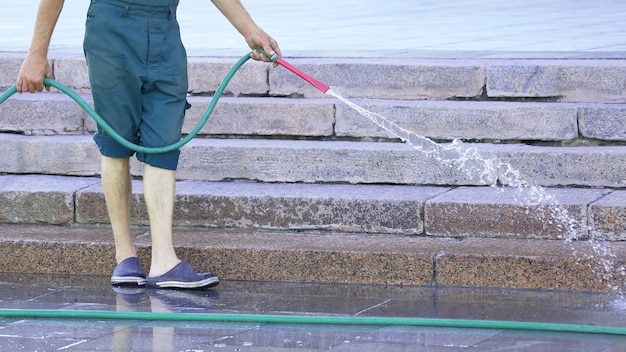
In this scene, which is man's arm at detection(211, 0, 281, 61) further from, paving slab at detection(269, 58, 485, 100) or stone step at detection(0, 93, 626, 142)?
paving slab at detection(269, 58, 485, 100)

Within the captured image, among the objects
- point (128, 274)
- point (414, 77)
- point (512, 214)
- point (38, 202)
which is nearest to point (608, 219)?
point (512, 214)

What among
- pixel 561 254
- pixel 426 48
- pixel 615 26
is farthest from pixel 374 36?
pixel 561 254

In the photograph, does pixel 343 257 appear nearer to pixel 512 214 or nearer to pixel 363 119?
pixel 512 214

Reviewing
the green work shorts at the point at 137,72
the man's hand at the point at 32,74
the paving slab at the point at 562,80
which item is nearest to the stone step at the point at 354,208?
the green work shorts at the point at 137,72

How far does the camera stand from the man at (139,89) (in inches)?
201

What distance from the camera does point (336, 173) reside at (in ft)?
20.1

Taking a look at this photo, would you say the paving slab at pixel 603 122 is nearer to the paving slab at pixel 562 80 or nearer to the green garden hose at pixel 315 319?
the paving slab at pixel 562 80

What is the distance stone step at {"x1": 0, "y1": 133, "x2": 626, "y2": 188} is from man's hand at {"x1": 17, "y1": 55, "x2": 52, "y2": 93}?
131 cm

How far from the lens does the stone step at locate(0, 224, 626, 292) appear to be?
513 centimetres

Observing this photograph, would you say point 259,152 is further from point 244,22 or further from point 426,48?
point 426,48

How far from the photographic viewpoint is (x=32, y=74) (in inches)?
201

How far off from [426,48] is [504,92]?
1.73 meters

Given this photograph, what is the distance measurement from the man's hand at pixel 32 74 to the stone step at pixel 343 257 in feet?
2.92

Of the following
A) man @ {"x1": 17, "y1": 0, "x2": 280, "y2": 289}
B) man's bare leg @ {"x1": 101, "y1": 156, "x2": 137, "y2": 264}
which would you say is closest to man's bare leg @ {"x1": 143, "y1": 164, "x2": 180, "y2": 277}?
man @ {"x1": 17, "y1": 0, "x2": 280, "y2": 289}
